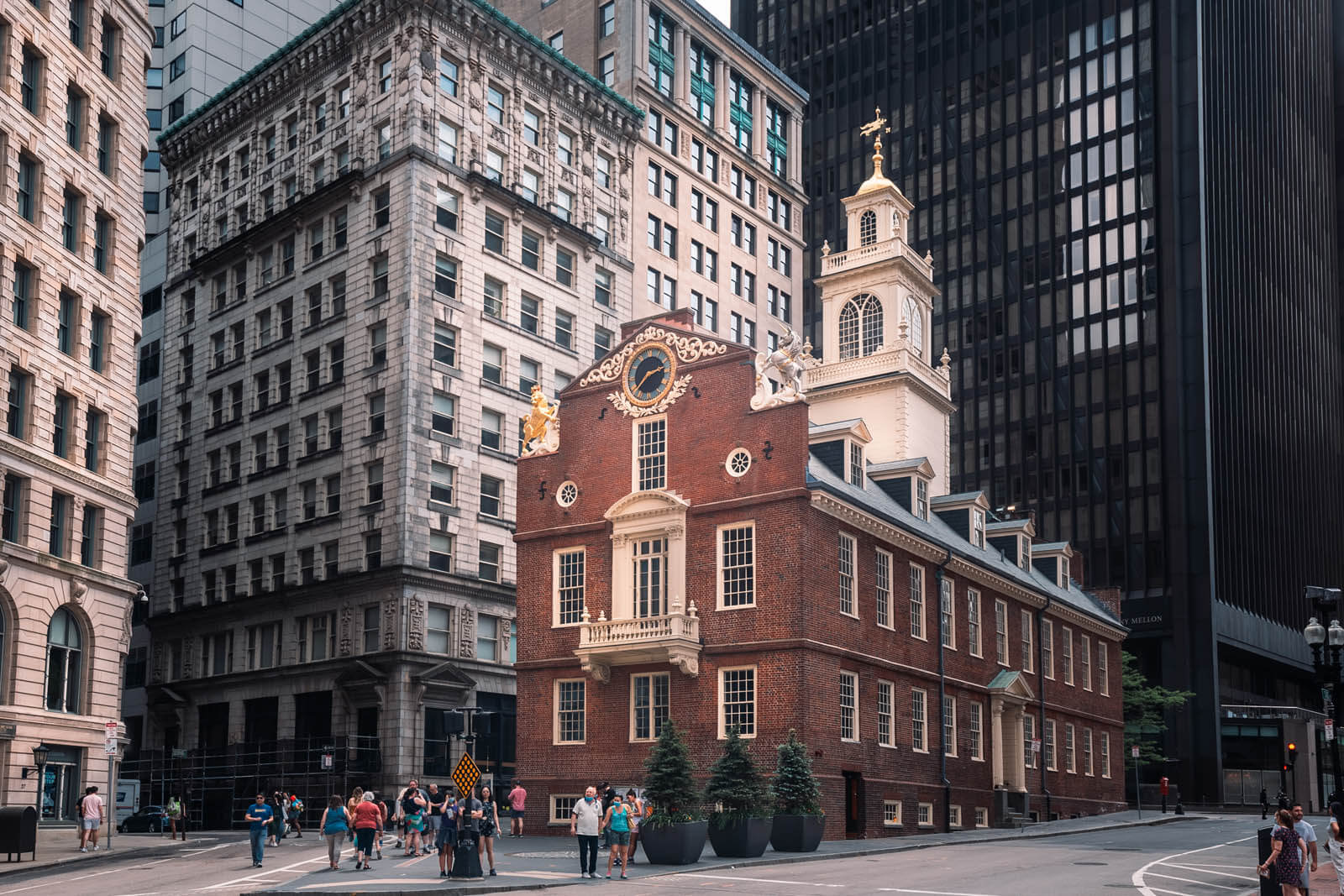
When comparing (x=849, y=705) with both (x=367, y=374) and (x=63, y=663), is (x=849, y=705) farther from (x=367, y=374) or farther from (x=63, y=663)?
(x=367, y=374)

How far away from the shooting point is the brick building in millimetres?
42469

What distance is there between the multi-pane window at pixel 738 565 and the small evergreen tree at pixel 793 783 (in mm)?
6593

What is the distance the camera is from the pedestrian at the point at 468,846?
94.7ft

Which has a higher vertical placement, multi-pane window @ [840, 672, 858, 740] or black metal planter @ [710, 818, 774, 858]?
multi-pane window @ [840, 672, 858, 740]

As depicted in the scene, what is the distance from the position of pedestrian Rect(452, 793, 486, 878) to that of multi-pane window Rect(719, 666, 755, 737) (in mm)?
13930

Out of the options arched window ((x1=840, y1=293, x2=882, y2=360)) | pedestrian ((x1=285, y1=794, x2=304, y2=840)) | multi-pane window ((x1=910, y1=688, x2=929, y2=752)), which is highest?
arched window ((x1=840, y1=293, x2=882, y2=360))

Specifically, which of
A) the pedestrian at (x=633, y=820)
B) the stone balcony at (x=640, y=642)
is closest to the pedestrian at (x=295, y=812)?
the stone balcony at (x=640, y=642)

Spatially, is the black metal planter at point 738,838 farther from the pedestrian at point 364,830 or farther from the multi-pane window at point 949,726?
the multi-pane window at point 949,726

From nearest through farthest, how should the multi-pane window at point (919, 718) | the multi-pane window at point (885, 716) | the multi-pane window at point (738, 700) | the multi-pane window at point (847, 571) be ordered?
the multi-pane window at point (738, 700) → the multi-pane window at point (847, 571) → the multi-pane window at point (885, 716) → the multi-pane window at point (919, 718)

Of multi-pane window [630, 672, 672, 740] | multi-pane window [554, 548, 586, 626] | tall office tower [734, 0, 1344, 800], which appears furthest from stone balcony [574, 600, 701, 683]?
tall office tower [734, 0, 1344, 800]

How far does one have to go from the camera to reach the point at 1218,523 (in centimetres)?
Result: 10150

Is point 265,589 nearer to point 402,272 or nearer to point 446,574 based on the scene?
point 446,574

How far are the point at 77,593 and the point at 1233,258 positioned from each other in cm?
9127

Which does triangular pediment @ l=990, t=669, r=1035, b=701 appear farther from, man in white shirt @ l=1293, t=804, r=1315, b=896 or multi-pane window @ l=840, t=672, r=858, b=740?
man in white shirt @ l=1293, t=804, r=1315, b=896
